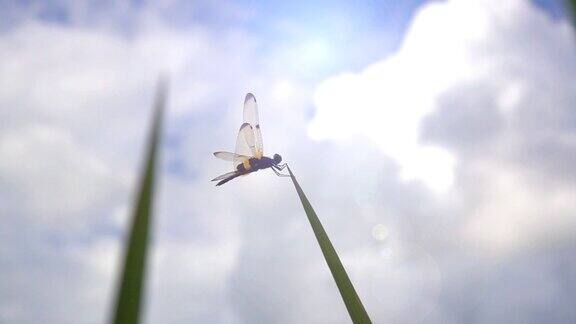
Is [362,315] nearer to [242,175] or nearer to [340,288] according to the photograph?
[340,288]

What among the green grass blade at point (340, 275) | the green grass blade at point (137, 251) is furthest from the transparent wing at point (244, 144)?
the green grass blade at point (137, 251)

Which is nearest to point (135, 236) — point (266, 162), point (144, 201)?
point (144, 201)

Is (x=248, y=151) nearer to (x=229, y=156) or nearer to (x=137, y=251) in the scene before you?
(x=229, y=156)

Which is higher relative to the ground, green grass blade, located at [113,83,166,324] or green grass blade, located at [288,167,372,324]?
green grass blade, located at [288,167,372,324]

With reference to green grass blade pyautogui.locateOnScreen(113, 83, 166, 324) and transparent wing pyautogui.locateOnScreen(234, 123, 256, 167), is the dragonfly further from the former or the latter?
green grass blade pyautogui.locateOnScreen(113, 83, 166, 324)

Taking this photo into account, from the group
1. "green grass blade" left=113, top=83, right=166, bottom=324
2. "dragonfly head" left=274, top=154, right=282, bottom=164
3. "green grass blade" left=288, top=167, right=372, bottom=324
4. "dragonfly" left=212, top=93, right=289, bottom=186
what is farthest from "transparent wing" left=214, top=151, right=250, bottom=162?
"green grass blade" left=113, top=83, right=166, bottom=324

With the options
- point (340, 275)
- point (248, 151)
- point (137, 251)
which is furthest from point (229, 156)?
point (137, 251)
